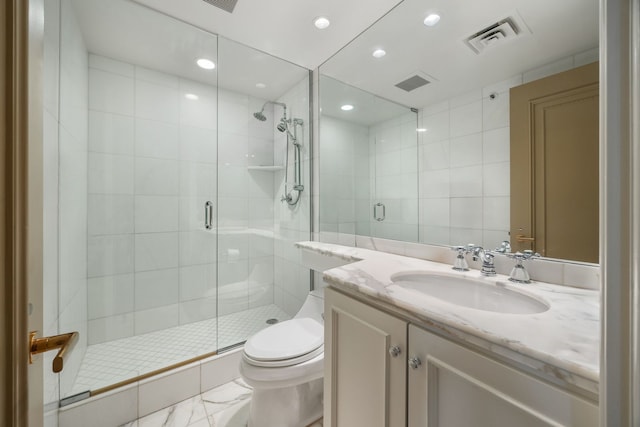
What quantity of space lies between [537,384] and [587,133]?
81cm

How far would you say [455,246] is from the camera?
118cm

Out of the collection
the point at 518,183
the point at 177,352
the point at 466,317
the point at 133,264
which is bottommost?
the point at 177,352

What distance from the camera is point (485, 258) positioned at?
1.03 meters

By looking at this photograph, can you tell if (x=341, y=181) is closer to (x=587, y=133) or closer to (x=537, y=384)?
(x=587, y=133)

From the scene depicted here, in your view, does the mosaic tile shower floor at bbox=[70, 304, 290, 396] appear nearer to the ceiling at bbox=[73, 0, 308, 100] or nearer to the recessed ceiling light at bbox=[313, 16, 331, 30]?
the ceiling at bbox=[73, 0, 308, 100]

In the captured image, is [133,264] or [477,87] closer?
[477,87]

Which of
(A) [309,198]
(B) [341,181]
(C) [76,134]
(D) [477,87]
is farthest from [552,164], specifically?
(C) [76,134]

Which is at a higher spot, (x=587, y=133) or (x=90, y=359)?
(x=587, y=133)

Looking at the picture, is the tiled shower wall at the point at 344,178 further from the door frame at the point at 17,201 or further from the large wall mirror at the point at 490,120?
the door frame at the point at 17,201

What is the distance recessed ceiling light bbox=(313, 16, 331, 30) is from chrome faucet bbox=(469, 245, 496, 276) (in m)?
1.53

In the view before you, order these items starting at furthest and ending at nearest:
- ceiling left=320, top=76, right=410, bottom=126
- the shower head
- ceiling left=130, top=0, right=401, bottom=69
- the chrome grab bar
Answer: the shower head → ceiling left=320, top=76, right=410, bottom=126 → ceiling left=130, top=0, right=401, bottom=69 → the chrome grab bar

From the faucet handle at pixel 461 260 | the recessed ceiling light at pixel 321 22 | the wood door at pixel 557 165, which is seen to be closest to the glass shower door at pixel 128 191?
the recessed ceiling light at pixel 321 22

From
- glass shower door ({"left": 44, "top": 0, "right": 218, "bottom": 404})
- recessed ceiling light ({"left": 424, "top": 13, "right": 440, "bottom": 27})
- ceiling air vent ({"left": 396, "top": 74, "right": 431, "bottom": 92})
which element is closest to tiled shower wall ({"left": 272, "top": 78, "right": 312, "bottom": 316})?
glass shower door ({"left": 44, "top": 0, "right": 218, "bottom": 404})

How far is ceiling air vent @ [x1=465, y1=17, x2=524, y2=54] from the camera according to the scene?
101cm
